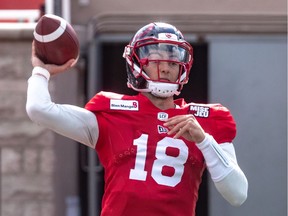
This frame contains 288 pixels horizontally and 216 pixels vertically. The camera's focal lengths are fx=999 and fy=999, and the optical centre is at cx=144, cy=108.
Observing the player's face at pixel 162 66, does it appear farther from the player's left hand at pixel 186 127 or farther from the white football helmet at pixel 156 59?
the player's left hand at pixel 186 127

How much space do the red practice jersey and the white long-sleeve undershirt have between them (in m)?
0.08

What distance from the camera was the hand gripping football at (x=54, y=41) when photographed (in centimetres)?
335

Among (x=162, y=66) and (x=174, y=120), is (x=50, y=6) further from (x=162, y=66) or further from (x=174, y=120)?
(x=174, y=120)

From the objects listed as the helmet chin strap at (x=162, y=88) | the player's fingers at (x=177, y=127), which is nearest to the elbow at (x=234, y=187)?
the player's fingers at (x=177, y=127)

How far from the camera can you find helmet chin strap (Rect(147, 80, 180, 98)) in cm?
329

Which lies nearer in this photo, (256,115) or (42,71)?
(42,71)

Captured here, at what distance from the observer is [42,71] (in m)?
3.29

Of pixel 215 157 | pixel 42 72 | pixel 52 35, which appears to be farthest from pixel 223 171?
pixel 52 35

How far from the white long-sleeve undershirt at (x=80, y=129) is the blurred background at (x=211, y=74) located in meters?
2.22

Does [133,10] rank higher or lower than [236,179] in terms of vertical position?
higher

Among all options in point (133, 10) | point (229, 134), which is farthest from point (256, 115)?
point (229, 134)

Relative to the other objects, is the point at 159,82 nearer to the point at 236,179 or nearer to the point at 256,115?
the point at 236,179

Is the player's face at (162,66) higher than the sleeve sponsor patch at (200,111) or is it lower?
higher

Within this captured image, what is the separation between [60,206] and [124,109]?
2297mm
